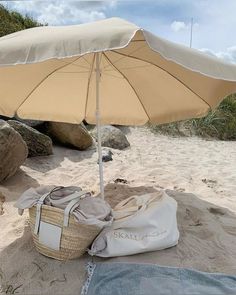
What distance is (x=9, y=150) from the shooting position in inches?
213

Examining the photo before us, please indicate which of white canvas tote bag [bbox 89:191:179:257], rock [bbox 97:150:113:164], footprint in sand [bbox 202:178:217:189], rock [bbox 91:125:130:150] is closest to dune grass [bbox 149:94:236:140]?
rock [bbox 91:125:130:150]

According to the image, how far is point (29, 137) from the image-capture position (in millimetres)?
6703

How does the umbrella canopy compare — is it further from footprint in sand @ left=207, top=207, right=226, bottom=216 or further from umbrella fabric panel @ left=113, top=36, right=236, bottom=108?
footprint in sand @ left=207, top=207, right=226, bottom=216

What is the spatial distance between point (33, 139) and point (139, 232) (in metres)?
3.78

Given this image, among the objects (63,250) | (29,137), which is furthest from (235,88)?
(29,137)

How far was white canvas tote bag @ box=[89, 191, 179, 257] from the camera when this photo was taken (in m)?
3.41

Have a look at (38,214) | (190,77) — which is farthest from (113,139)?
(38,214)

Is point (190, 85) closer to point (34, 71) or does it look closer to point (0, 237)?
point (34, 71)

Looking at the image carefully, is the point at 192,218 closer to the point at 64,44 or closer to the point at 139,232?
the point at 139,232

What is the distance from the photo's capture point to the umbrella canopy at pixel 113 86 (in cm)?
390

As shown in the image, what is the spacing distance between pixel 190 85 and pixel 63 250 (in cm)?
229

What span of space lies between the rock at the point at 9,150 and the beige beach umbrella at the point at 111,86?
0.74 metres

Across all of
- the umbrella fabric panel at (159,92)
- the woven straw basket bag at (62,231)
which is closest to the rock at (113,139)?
the umbrella fabric panel at (159,92)

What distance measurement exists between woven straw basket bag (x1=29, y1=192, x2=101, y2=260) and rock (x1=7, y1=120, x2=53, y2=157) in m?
3.41
